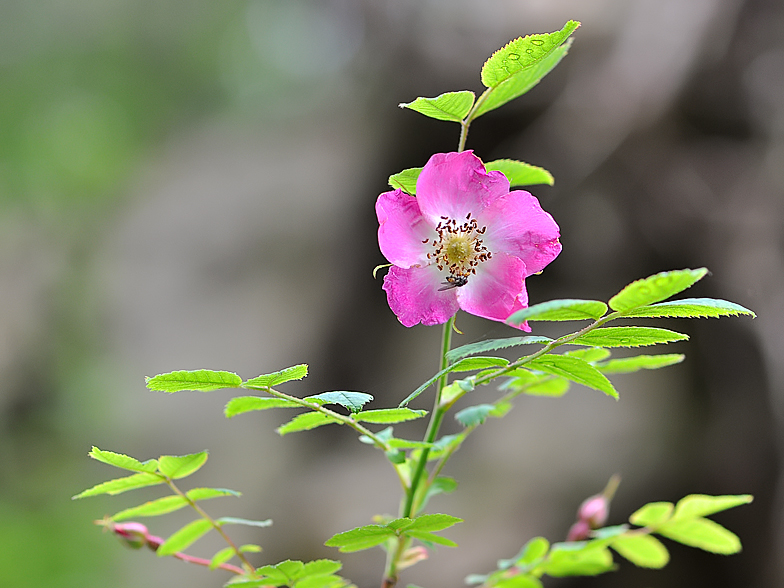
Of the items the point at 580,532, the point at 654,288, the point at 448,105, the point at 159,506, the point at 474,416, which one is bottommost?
the point at 580,532

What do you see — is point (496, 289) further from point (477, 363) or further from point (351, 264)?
point (351, 264)

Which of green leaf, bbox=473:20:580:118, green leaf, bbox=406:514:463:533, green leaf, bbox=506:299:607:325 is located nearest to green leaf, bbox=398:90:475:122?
green leaf, bbox=473:20:580:118

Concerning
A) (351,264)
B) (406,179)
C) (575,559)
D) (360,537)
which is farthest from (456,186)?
(351,264)

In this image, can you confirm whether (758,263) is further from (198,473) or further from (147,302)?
(147,302)

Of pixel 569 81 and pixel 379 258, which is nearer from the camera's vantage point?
pixel 569 81

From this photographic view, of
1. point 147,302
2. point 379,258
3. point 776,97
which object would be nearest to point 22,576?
point 147,302

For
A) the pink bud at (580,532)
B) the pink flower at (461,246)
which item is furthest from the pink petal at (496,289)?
the pink bud at (580,532)

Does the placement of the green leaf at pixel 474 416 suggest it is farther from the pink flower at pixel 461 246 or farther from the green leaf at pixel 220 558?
the green leaf at pixel 220 558
